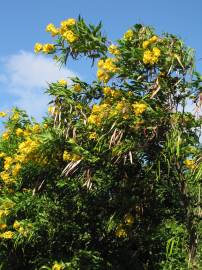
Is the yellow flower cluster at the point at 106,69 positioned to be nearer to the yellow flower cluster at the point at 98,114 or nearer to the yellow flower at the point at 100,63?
the yellow flower at the point at 100,63

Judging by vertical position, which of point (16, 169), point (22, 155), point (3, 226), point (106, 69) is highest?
point (106, 69)

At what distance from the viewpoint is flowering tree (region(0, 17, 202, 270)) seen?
6.30 m

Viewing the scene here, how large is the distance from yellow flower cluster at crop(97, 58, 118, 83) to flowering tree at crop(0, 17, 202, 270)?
18mm

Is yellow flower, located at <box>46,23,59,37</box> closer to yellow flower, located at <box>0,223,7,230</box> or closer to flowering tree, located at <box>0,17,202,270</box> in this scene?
flowering tree, located at <box>0,17,202,270</box>

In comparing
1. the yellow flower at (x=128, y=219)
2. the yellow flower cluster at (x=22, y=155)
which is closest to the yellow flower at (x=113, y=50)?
the yellow flower cluster at (x=22, y=155)

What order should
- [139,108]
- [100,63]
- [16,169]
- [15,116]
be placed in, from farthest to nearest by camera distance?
[15,116] → [16,169] → [100,63] → [139,108]

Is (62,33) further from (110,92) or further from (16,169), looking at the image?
(16,169)

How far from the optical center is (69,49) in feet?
23.0

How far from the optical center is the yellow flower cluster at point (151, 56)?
20.4 ft

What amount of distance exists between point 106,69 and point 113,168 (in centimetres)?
159

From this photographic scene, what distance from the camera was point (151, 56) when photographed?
6.26 meters

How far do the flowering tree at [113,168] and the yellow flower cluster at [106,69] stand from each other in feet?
0.06

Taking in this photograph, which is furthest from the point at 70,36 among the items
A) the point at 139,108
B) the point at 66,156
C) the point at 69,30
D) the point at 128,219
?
the point at 128,219

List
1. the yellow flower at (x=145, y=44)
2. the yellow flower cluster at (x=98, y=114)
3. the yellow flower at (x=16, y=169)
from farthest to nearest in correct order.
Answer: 1. the yellow flower at (x=16, y=169)
2. the yellow flower cluster at (x=98, y=114)
3. the yellow flower at (x=145, y=44)
